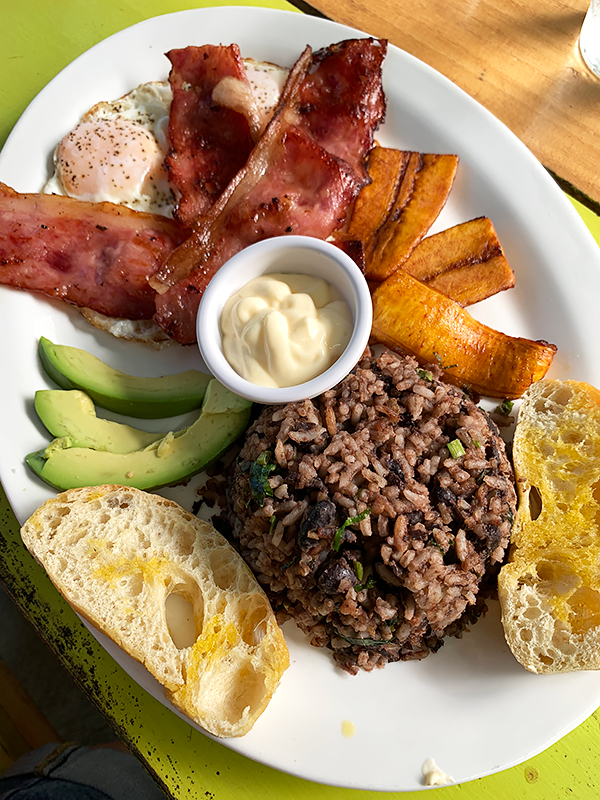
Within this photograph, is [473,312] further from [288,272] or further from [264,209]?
[264,209]

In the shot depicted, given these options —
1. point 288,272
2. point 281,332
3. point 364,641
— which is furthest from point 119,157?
point 364,641

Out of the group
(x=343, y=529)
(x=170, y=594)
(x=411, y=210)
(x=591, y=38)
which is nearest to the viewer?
(x=343, y=529)

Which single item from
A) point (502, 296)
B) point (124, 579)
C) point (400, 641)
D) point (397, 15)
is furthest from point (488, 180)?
point (124, 579)

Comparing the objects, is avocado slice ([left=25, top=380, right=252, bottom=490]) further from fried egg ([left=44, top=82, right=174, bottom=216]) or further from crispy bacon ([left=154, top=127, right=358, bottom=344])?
fried egg ([left=44, top=82, right=174, bottom=216])

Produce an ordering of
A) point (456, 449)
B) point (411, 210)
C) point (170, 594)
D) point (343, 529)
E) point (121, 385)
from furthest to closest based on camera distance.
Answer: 1. point (411, 210)
2. point (121, 385)
3. point (170, 594)
4. point (456, 449)
5. point (343, 529)

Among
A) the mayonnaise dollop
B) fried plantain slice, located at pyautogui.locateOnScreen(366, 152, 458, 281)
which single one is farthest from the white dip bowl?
fried plantain slice, located at pyautogui.locateOnScreen(366, 152, 458, 281)

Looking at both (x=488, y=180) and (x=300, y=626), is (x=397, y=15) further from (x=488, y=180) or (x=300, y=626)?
(x=300, y=626)

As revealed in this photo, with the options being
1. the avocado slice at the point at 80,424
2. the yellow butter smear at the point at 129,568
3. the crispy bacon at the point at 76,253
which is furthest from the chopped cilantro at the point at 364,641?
the crispy bacon at the point at 76,253

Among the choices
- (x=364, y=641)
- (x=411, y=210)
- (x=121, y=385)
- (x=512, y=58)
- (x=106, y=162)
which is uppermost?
(x=512, y=58)
